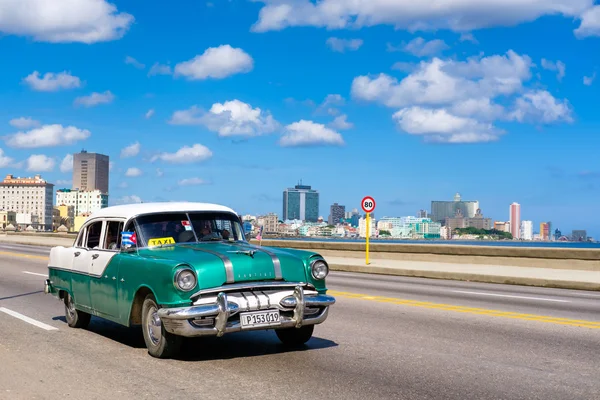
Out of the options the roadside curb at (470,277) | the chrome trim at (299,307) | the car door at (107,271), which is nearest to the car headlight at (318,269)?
the chrome trim at (299,307)

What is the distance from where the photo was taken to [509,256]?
76.3ft

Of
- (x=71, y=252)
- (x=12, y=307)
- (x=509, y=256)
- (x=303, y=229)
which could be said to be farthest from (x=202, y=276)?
(x=303, y=229)

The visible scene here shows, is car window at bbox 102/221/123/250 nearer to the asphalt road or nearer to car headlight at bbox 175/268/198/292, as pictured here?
the asphalt road

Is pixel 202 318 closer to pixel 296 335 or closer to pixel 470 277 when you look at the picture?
pixel 296 335

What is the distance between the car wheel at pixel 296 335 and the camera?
28.6 feet

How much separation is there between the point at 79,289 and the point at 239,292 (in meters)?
3.24

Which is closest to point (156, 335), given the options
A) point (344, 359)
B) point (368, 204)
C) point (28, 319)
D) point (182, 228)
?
point (182, 228)

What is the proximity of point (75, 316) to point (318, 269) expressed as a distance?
13.3 feet

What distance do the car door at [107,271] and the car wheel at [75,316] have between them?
42.7 inches

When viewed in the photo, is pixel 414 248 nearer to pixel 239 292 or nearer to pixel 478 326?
pixel 478 326

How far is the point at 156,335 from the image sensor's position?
800 cm

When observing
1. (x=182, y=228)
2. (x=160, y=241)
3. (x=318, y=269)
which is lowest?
(x=318, y=269)

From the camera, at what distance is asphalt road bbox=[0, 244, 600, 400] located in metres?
6.52

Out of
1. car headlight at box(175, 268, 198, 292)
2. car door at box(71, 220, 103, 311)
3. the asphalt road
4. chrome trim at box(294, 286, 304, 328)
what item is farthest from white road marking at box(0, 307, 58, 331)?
chrome trim at box(294, 286, 304, 328)
